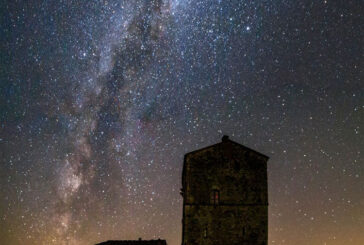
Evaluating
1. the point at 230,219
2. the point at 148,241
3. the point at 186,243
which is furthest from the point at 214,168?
the point at 148,241

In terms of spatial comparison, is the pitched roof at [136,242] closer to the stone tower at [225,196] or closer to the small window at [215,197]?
the stone tower at [225,196]

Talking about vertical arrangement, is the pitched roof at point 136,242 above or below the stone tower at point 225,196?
below

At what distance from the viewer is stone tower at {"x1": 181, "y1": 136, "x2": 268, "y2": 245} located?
75.6ft

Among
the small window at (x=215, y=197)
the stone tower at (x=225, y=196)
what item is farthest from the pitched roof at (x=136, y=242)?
the small window at (x=215, y=197)

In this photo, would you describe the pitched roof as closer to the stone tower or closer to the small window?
the stone tower

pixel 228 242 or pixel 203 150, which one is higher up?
pixel 203 150

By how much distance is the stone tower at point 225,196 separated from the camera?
75.6 ft

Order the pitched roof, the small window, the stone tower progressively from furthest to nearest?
1. the pitched roof
2. the small window
3. the stone tower

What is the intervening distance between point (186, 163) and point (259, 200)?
19.1 ft

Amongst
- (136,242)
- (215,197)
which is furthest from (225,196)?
(136,242)

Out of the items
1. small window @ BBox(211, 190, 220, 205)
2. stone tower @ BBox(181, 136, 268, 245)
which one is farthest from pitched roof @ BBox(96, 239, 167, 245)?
small window @ BBox(211, 190, 220, 205)

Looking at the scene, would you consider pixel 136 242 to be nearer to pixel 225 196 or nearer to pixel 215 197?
pixel 215 197

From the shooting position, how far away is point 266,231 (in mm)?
23469

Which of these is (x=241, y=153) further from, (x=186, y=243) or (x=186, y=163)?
(x=186, y=243)
